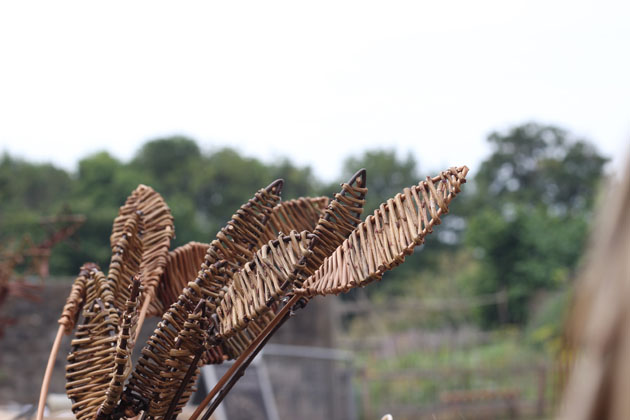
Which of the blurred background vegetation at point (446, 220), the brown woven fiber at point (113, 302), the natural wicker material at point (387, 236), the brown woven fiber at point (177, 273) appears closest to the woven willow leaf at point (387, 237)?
the natural wicker material at point (387, 236)

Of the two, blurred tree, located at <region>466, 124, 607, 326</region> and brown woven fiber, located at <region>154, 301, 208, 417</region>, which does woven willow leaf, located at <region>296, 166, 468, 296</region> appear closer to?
brown woven fiber, located at <region>154, 301, 208, 417</region>

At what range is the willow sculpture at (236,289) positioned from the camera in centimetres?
84

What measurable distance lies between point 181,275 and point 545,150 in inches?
1096

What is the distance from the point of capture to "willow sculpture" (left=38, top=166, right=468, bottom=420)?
839mm

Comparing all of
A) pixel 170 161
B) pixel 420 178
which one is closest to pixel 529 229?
pixel 420 178

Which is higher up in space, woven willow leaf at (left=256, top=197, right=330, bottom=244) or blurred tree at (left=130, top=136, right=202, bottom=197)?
woven willow leaf at (left=256, top=197, right=330, bottom=244)

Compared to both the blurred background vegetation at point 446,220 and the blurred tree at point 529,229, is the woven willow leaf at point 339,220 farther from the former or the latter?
the blurred tree at point 529,229

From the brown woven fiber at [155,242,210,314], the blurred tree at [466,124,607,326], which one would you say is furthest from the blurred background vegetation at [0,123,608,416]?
the brown woven fiber at [155,242,210,314]

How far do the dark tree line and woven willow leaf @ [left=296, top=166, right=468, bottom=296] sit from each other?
13058mm

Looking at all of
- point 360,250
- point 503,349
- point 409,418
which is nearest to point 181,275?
point 360,250

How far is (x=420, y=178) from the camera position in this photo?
24.2m

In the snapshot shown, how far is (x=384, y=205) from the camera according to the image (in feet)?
2.90

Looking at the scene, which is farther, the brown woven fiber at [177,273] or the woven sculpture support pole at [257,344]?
the brown woven fiber at [177,273]

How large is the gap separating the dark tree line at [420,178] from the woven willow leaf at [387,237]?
42.8 ft
